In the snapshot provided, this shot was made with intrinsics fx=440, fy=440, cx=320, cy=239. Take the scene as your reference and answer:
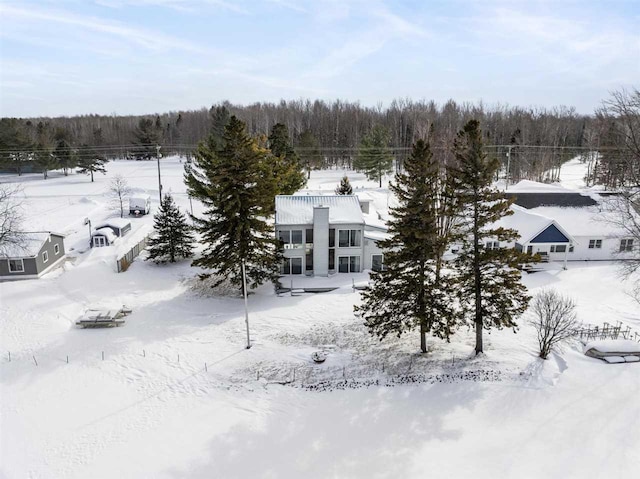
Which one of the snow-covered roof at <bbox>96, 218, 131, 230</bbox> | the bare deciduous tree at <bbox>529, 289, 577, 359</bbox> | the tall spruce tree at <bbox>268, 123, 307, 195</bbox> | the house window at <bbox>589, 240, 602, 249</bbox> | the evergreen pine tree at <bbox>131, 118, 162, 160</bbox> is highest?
the evergreen pine tree at <bbox>131, 118, 162, 160</bbox>

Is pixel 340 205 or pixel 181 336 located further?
pixel 340 205

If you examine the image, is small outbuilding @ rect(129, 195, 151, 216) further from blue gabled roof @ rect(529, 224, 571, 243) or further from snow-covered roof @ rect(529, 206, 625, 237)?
blue gabled roof @ rect(529, 224, 571, 243)

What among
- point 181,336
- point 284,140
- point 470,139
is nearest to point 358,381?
point 181,336

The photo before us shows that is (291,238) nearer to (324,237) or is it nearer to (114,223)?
(324,237)

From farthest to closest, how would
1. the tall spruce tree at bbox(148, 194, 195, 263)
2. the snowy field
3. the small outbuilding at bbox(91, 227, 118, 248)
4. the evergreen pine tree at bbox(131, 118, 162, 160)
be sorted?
the evergreen pine tree at bbox(131, 118, 162, 160) < the small outbuilding at bbox(91, 227, 118, 248) < the tall spruce tree at bbox(148, 194, 195, 263) < the snowy field

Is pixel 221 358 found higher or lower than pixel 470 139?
lower

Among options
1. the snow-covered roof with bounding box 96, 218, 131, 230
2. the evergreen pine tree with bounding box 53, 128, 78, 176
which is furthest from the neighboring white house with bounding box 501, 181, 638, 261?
the evergreen pine tree with bounding box 53, 128, 78, 176

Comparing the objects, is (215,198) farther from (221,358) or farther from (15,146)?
(15,146)
